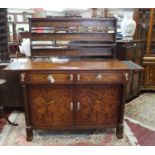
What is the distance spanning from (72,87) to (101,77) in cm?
34

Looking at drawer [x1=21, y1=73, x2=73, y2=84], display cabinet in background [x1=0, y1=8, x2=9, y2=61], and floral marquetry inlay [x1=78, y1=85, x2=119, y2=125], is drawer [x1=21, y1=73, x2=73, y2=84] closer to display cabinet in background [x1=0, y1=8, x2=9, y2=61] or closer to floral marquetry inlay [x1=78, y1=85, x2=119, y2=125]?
floral marquetry inlay [x1=78, y1=85, x2=119, y2=125]

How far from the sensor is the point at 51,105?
7.30 feet

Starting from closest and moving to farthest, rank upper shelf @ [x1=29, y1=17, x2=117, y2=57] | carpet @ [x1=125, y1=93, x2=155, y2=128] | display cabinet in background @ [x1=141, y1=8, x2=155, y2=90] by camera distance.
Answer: upper shelf @ [x1=29, y1=17, x2=117, y2=57], carpet @ [x1=125, y1=93, x2=155, y2=128], display cabinet in background @ [x1=141, y1=8, x2=155, y2=90]

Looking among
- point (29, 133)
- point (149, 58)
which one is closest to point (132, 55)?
point (149, 58)

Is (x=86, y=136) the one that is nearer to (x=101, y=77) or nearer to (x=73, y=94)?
(x=73, y=94)

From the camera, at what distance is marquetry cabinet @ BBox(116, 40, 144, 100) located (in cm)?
318

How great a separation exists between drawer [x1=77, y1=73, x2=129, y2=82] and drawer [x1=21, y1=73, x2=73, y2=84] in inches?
5.1

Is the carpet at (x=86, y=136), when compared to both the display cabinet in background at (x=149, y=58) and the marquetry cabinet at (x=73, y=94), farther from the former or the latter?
the display cabinet in background at (x=149, y=58)

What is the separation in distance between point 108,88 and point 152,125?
3.33ft

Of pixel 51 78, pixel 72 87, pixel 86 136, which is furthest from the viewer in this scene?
pixel 86 136

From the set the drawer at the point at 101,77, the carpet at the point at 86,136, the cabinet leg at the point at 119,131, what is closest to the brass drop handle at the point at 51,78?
the drawer at the point at 101,77

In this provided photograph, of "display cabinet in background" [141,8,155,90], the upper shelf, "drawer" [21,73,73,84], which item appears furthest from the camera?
"display cabinet in background" [141,8,155,90]

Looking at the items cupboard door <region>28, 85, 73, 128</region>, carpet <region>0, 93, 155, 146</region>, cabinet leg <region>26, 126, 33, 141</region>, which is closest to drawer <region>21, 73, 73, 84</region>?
cupboard door <region>28, 85, 73, 128</region>

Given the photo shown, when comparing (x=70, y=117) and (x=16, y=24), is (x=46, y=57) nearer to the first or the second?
(x=70, y=117)
